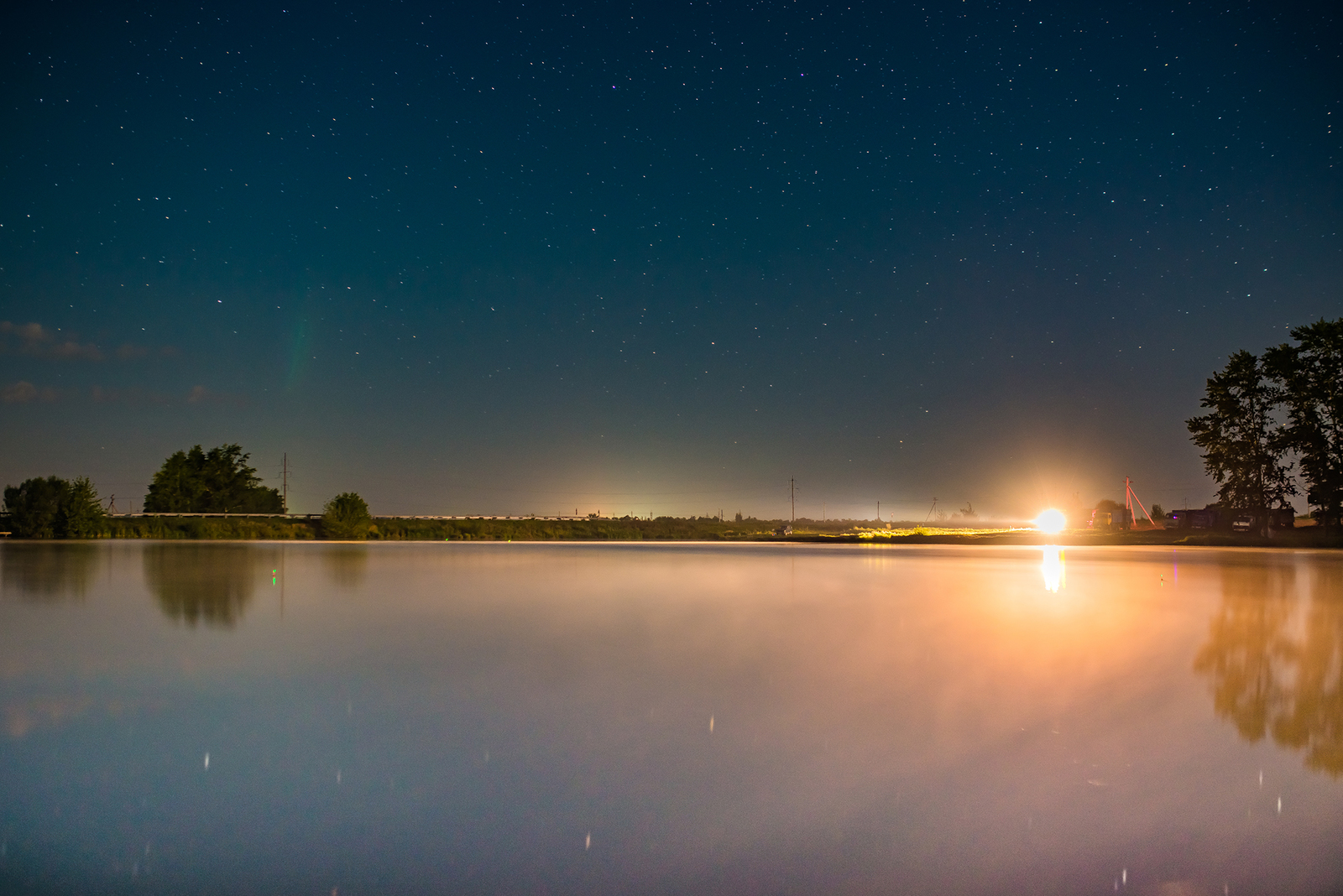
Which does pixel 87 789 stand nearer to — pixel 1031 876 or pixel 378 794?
pixel 378 794

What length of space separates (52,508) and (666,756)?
46.3m

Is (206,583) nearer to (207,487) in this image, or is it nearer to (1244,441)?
(1244,441)

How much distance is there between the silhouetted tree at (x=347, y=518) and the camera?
44.0 m

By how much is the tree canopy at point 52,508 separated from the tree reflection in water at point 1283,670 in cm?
4655

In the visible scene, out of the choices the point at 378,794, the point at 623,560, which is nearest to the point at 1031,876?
the point at 378,794

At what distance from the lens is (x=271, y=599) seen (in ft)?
31.9

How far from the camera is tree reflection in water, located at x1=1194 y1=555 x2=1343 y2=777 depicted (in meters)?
3.90

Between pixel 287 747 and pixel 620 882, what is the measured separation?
202 centimetres

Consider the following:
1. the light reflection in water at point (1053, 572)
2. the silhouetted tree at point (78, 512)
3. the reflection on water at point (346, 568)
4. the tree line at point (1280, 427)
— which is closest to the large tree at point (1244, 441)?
the tree line at point (1280, 427)

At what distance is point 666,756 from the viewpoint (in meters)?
3.35

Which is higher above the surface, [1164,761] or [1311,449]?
[1311,449]

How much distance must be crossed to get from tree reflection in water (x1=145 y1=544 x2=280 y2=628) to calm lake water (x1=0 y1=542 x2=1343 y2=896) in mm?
542

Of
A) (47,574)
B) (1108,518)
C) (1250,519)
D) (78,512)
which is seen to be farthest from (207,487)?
(1108,518)

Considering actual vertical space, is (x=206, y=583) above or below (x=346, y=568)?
above
